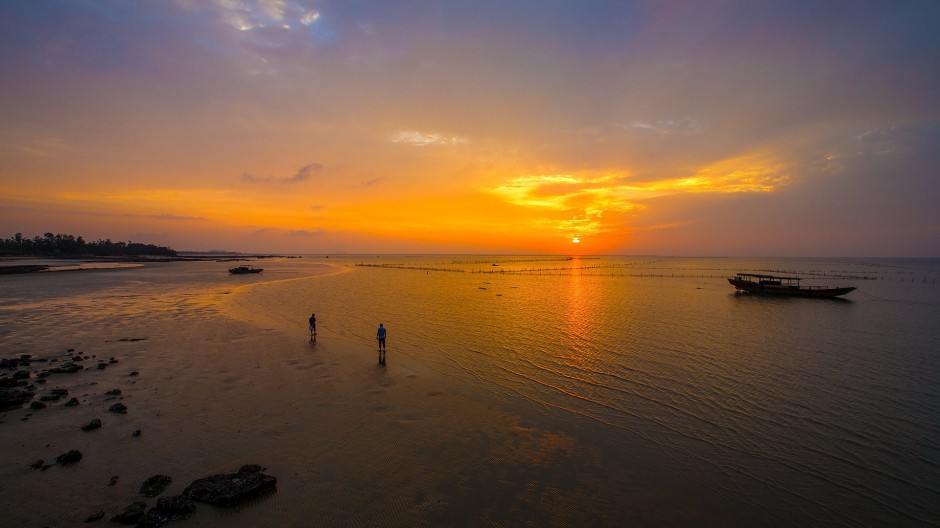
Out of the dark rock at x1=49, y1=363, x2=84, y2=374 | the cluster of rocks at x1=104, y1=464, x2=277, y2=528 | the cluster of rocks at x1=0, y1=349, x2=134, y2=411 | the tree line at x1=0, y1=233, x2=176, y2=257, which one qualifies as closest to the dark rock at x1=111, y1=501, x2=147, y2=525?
the cluster of rocks at x1=104, y1=464, x2=277, y2=528

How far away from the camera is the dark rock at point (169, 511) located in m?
8.22

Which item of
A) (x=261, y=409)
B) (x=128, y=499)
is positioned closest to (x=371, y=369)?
(x=261, y=409)

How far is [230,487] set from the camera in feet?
30.2

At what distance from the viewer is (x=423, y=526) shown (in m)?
8.47

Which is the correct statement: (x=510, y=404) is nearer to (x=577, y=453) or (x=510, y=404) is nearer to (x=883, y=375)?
(x=577, y=453)

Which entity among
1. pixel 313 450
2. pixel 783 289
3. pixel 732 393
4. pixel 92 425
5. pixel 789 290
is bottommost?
pixel 732 393

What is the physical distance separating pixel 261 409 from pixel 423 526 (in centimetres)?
855

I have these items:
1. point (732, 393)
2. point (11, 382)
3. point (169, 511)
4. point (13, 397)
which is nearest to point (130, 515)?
point (169, 511)

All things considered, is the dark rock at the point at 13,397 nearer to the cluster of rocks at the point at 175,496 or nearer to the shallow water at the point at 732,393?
the cluster of rocks at the point at 175,496

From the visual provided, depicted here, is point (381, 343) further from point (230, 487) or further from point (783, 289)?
point (783, 289)

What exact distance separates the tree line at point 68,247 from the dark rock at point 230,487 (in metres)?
189

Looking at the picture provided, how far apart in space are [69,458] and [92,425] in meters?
2.23

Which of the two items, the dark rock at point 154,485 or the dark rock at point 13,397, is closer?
the dark rock at point 154,485

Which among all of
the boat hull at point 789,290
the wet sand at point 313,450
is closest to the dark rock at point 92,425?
the wet sand at point 313,450
